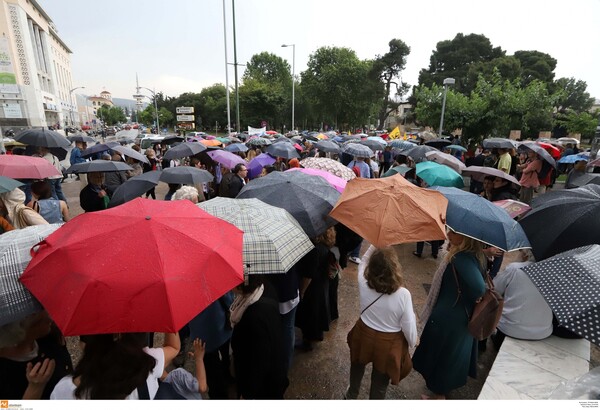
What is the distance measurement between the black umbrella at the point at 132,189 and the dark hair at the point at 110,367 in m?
3.55

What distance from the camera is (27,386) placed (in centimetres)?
189

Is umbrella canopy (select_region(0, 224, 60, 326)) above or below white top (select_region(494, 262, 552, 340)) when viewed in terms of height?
above

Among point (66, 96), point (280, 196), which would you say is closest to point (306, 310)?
point (280, 196)

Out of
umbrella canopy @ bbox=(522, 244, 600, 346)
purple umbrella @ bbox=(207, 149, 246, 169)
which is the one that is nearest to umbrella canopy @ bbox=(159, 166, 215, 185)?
purple umbrella @ bbox=(207, 149, 246, 169)

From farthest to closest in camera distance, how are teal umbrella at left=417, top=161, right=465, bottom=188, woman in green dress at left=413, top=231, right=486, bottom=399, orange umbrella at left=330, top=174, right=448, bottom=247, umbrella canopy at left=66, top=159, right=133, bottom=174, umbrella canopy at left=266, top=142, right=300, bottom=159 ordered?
umbrella canopy at left=266, top=142, right=300, bottom=159 → teal umbrella at left=417, top=161, right=465, bottom=188 → umbrella canopy at left=66, top=159, right=133, bottom=174 → orange umbrella at left=330, top=174, right=448, bottom=247 → woman in green dress at left=413, top=231, right=486, bottom=399

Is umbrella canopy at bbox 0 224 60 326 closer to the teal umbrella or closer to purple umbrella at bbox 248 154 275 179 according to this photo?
the teal umbrella

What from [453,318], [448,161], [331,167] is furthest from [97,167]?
[448,161]

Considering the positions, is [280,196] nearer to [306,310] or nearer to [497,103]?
[306,310]

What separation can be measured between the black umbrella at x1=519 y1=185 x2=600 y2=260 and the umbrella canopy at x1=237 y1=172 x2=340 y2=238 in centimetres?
194

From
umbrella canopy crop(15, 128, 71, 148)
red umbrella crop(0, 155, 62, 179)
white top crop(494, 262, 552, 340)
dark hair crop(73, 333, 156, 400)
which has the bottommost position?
white top crop(494, 262, 552, 340)

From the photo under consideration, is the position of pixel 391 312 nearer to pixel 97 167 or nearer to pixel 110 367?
pixel 110 367

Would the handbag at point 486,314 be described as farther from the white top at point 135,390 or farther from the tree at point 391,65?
the tree at point 391,65

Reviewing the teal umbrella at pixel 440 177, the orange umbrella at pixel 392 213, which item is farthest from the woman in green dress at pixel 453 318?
the teal umbrella at pixel 440 177

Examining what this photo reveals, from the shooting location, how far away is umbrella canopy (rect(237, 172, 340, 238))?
3.34m
